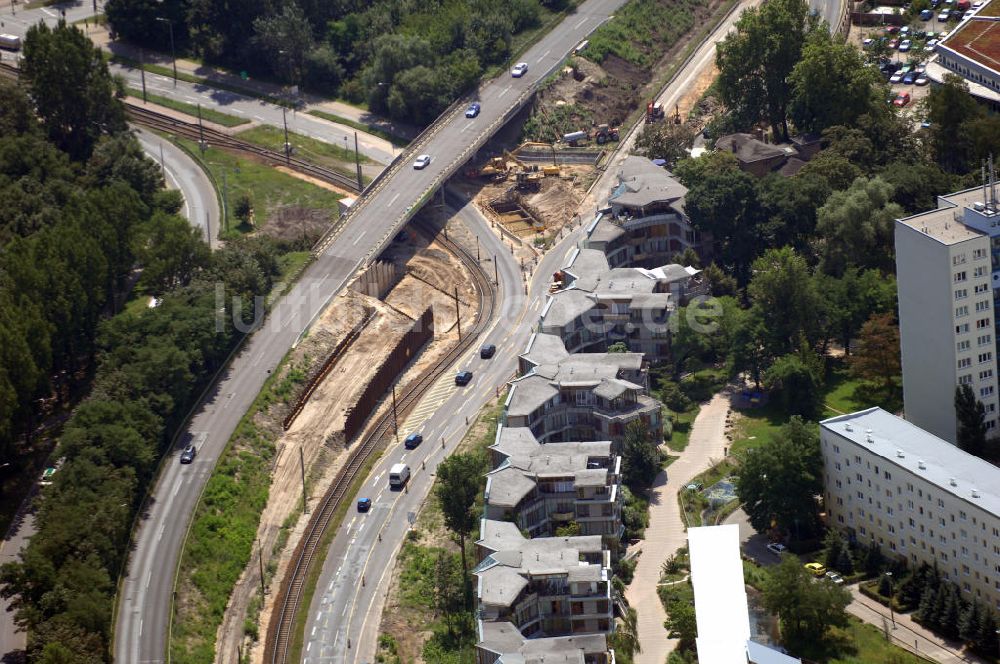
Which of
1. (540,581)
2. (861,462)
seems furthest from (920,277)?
(540,581)

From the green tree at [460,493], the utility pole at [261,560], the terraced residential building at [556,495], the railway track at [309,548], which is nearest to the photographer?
the railway track at [309,548]

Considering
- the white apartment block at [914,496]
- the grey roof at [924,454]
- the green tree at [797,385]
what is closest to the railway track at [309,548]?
the green tree at [797,385]

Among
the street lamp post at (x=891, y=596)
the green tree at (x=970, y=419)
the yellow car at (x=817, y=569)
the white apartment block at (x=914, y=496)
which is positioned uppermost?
the green tree at (x=970, y=419)

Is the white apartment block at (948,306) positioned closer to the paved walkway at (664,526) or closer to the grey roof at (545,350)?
the paved walkway at (664,526)

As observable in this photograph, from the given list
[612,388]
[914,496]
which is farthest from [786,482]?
[612,388]

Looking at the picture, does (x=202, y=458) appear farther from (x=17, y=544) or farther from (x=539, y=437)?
(x=539, y=437)

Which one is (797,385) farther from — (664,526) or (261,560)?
(261,560)
